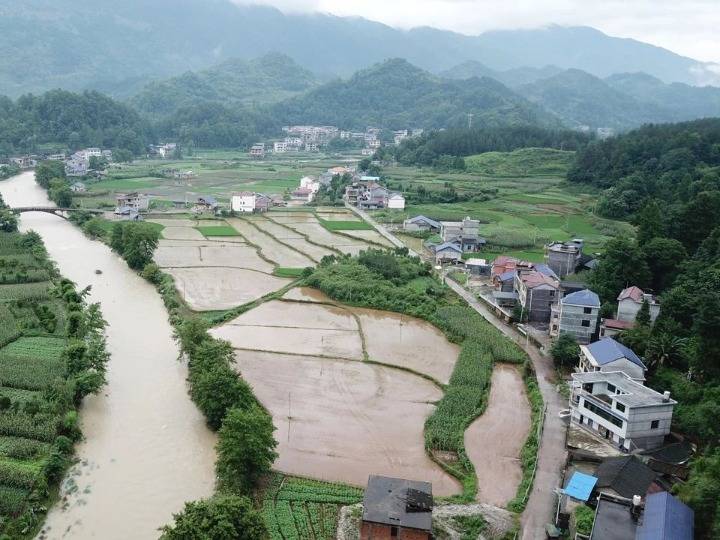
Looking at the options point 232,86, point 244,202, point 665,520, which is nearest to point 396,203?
point 244,202

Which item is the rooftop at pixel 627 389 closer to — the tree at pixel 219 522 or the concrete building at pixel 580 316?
the concrete building at pixel 580 316

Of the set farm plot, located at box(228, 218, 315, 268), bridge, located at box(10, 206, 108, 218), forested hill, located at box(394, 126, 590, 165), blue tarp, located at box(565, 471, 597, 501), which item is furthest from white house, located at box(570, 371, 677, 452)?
forested hill, located at box(394, 126, 590, 165)

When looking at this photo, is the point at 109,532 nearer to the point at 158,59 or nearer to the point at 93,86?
the point at 93,86

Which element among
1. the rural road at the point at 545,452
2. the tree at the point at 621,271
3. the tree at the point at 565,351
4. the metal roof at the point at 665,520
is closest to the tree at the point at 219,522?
the rural road at the point at 545,452

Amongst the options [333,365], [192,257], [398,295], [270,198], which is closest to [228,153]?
[270,198]

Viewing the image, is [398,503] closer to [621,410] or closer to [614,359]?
[621,410]

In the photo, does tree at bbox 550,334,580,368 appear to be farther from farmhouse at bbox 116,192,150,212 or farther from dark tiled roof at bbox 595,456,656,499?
farmhouse at bbox 116,192,150,212
